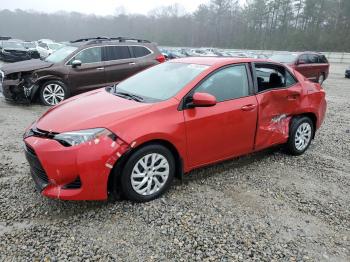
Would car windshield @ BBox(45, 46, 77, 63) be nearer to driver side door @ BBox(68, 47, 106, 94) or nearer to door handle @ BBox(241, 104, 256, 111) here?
driver side door @ BBox(68, 47, 106, 94)

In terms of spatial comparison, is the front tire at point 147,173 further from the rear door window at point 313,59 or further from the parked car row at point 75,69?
the rear door window at point 313,59

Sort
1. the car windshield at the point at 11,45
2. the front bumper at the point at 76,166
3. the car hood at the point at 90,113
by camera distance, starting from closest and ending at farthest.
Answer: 1. the front bumper at the point at 76,166
2. the car hood at the point at 90,113
3. the car windshield at the point at 11,45

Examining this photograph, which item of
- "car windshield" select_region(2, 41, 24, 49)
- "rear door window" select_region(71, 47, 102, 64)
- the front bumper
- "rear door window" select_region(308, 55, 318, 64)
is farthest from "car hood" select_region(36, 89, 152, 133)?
"car windshield" select_region(2, 41, 24, 49)

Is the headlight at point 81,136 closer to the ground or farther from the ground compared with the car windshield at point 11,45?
farther from the ground

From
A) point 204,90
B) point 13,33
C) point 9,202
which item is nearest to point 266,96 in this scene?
point 204,90

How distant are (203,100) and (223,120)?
503 mm

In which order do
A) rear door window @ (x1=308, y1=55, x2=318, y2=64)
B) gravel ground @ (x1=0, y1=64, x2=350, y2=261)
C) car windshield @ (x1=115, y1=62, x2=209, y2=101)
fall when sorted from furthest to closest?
1. rear door window @ (x1=308, y1=55, x2=318, y2=64)
2. car windshield @ (x1=115, y1=62, x2=209, y2=101)
3. gravel ground @ (x1=0, y1=64, x2=350, y2=261)

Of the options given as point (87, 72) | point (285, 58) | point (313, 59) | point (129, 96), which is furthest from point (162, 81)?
point (313, 59)

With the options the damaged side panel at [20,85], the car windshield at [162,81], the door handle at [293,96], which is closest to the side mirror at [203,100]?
the car windshield at [162,81]

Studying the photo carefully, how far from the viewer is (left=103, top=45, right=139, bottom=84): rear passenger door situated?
29.3ft

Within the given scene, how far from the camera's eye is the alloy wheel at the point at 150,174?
3541 millimetres

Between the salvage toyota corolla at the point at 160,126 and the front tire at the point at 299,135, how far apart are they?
0.03 metres

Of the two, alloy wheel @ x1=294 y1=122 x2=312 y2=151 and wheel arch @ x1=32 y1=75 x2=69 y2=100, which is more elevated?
wheel arch @ x1=32 y1=75 x2=69 y2=100

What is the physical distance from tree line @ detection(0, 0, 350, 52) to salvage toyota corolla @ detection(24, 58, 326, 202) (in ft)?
173
